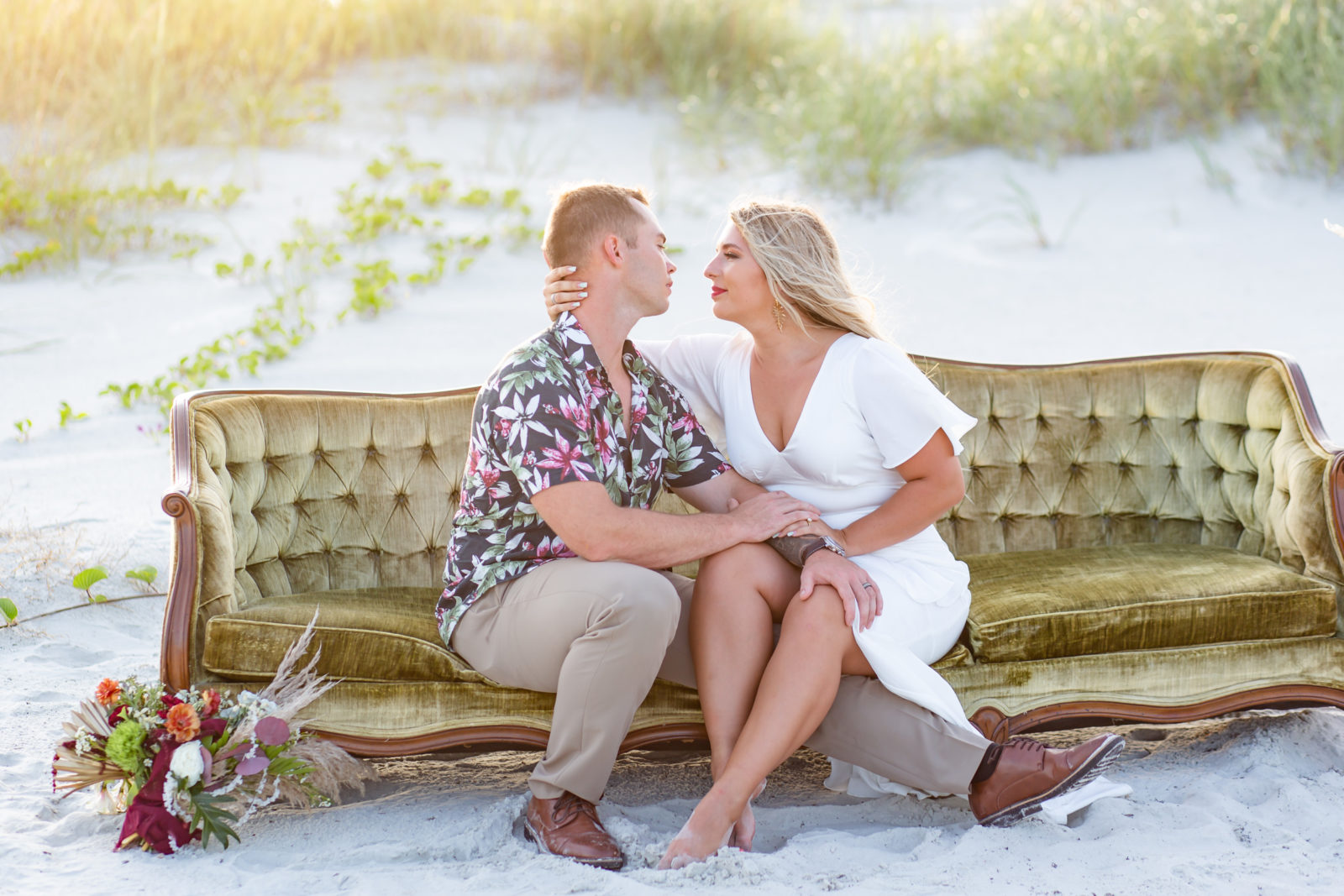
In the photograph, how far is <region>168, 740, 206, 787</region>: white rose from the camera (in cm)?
259

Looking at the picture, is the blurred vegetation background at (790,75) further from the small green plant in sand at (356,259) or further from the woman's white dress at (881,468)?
the woman's white dress at (881,468)

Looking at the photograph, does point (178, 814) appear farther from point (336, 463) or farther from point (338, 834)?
point (336, 463)

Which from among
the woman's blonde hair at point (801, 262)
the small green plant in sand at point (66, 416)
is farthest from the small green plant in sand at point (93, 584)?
the woman's blonde hair at point (801, 262)

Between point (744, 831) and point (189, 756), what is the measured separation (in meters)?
1.22

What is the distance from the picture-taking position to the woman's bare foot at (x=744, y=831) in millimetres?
2711

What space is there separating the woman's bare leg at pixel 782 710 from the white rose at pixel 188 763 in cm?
101

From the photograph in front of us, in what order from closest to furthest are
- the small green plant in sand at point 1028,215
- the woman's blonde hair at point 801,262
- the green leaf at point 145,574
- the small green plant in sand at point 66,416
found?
the woman's blonde hair at point 801,262, the green leaf at point 145,574, the small green plant in sand at point 66,416, the small green plant in sand at point 1028,215

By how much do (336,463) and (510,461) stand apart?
111 cm

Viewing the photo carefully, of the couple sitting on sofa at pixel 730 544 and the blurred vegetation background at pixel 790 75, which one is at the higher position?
the blurred vegetation background at pixel 790 75

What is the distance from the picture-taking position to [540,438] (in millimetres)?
2738

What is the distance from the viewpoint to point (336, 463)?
144 inches

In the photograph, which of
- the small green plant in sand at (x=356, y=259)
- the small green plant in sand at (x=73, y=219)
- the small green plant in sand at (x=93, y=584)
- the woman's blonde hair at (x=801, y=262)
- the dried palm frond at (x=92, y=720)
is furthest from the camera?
the small green plant in sand at (x=73, y=219)

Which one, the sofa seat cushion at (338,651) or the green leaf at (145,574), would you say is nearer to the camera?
the sofa seat cushion at (338,651)

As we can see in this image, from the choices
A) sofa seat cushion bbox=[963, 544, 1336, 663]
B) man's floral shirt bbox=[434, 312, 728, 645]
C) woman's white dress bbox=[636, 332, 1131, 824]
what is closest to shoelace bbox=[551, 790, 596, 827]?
man's floral shirt bbox=[434, 312, 728, 645]
